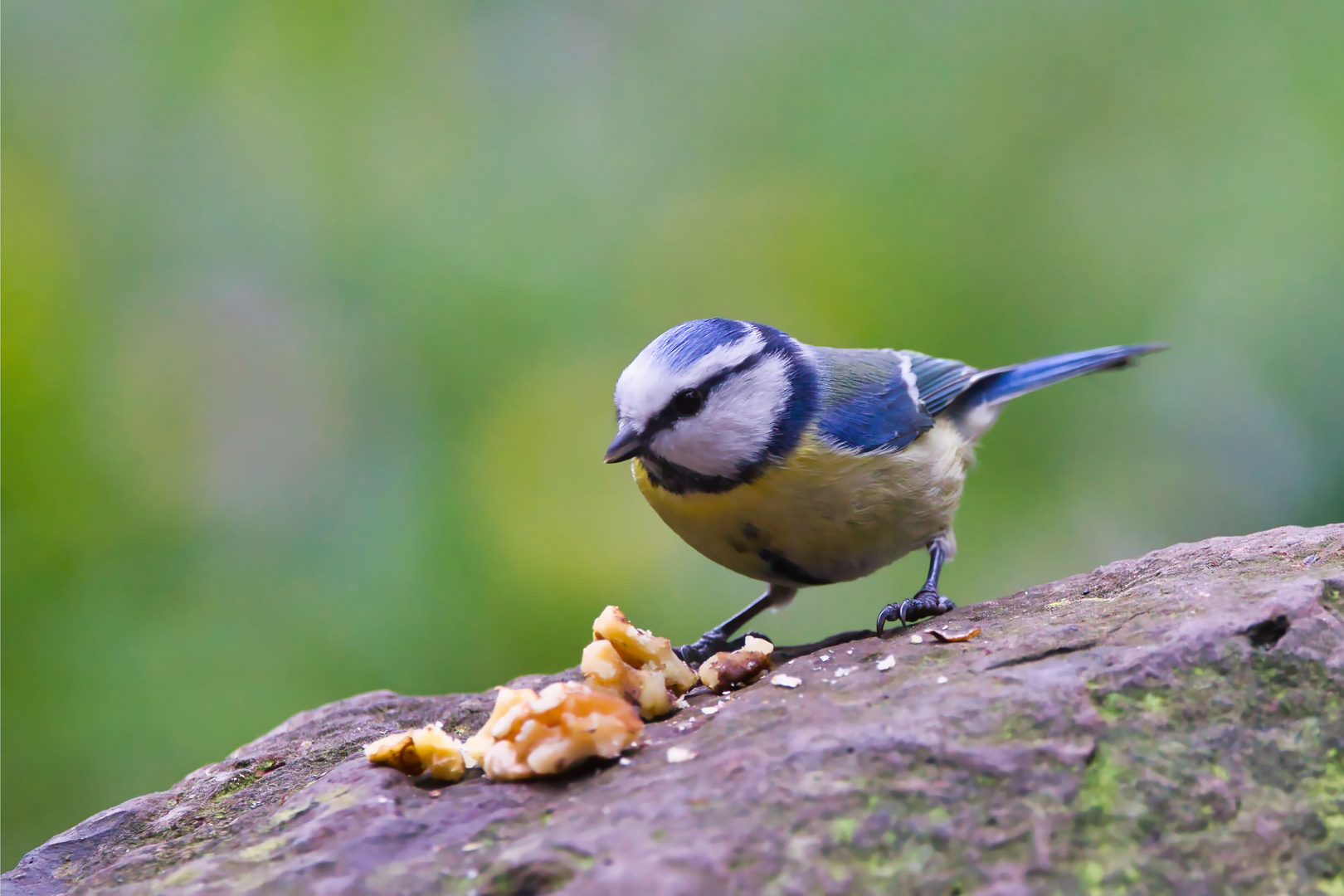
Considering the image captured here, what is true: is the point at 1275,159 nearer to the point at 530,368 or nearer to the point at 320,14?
the point at 530,368

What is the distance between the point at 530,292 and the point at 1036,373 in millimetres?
1623

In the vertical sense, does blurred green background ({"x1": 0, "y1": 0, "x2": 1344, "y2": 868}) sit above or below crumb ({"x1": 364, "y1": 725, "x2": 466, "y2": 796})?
above

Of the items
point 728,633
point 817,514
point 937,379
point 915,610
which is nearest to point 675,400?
point 817,514

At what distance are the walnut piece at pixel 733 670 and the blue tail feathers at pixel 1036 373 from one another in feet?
3.93

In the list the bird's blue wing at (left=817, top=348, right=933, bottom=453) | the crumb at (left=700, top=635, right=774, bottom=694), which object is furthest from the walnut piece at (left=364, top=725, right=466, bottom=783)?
the bird's blue wing at (left=817, top=348, right=933, bottom=453)

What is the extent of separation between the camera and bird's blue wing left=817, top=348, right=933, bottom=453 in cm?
209

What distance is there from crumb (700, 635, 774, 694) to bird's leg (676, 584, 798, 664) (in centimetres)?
47

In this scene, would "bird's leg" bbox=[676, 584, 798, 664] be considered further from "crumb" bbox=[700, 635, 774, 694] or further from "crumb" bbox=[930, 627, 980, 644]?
"crumb" bbox=[930, 627, 980, 644]

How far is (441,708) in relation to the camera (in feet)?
6.84

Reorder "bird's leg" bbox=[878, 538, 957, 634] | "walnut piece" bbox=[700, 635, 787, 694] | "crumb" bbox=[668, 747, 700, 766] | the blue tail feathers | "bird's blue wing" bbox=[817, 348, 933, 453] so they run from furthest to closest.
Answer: the blue tail feathers < "bird's blue wing" bbox=[817, 348, 933, 453] < "bird's leg" bbox=[878, 538, 957, 634] < "walnut piece" bbox=[700, 635, 787, 694] < "crumb" bbox=[668, 747, 700, 766]

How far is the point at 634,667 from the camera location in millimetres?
1702

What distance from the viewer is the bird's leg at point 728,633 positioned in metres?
2.31

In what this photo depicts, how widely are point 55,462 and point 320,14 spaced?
174 centimetres

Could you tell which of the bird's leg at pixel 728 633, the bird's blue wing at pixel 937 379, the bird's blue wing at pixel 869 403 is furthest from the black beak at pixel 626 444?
the bird's blue wing at pixel 937 379
